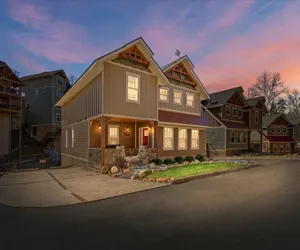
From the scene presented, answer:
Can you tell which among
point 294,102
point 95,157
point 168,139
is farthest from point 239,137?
point 294,102

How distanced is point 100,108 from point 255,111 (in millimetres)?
25874

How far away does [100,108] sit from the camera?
12.3 metres

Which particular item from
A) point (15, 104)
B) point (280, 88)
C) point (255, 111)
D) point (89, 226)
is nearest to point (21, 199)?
point (89, 226)

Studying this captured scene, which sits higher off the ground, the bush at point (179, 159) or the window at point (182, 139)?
the window at point (182, 139)

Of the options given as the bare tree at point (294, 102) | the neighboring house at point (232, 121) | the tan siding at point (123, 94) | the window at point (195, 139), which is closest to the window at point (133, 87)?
the tan siding at point (123, 94)

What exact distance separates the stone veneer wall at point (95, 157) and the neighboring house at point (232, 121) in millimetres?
17371

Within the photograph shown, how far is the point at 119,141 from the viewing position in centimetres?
1580

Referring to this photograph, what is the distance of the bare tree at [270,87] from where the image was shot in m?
46.9

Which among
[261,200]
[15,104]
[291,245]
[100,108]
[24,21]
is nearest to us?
[291,245]

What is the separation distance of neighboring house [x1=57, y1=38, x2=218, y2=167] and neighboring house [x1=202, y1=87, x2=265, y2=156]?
8.38 meters

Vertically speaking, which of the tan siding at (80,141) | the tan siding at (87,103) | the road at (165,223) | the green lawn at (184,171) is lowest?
the green lawn at (184,171)

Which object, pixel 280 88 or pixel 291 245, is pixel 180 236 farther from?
pixel 280 88

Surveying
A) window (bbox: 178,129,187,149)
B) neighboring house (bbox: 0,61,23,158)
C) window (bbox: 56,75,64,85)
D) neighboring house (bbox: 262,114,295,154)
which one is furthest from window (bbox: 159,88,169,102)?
neighboring house (bbox: 262,114,295,154)

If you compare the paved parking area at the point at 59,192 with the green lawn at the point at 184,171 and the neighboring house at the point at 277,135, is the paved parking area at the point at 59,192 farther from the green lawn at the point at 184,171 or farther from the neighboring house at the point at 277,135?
the neighboring house at the point at 277,135
